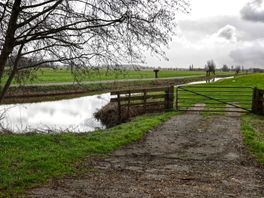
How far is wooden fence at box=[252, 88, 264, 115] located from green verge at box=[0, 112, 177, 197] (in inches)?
327

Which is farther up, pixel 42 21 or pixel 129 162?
pixel 42 21

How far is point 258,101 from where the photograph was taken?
1959 centimetres

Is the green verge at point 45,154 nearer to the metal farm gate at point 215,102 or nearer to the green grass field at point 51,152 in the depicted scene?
the green grass field at point 51,152

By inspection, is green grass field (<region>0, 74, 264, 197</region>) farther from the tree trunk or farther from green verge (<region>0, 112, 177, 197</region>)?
the tree trunk

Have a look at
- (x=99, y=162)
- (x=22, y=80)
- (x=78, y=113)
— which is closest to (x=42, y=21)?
(x=22, y=80)

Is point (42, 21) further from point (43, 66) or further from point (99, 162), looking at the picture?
point (99, 162)

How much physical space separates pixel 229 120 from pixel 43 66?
1085cm

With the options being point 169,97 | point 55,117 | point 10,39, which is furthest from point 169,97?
point 10,39

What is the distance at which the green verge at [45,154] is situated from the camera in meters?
7.49

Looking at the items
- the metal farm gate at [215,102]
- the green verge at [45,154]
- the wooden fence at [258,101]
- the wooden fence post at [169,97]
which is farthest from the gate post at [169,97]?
the green verge at [45,154]

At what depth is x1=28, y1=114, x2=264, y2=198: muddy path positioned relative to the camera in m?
7.16

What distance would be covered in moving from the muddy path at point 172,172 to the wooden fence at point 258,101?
6.41 metres

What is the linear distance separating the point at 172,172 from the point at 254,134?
6153mm

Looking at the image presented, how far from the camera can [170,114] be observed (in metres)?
19.3
